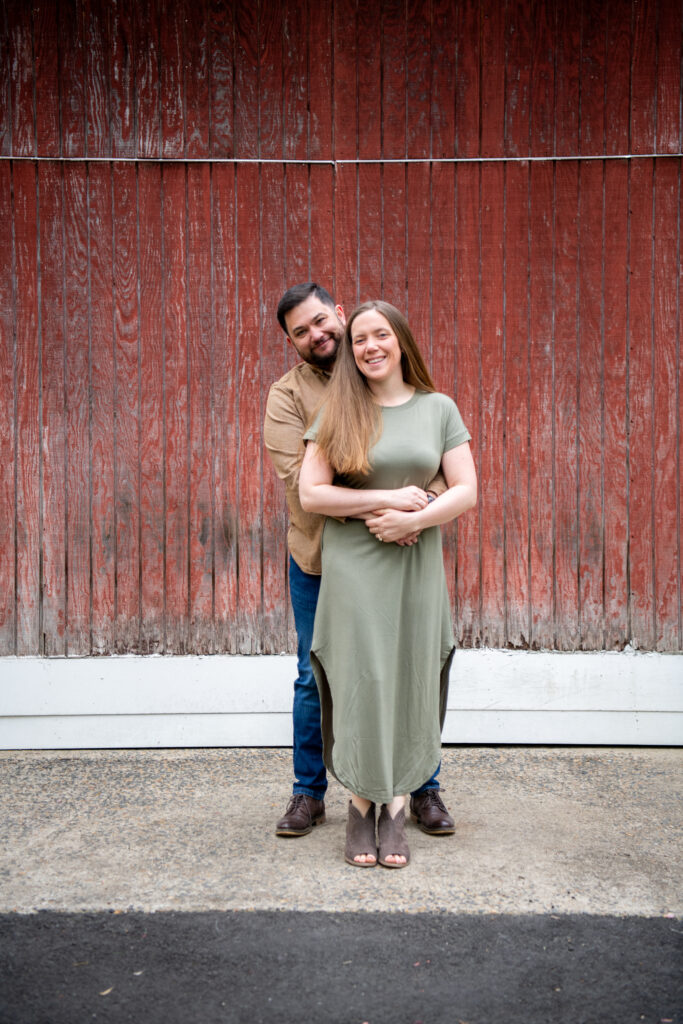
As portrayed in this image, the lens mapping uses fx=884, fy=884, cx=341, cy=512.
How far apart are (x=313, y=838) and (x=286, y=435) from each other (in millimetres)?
1462

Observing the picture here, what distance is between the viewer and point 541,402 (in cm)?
420

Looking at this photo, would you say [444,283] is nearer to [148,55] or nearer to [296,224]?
[296,224]

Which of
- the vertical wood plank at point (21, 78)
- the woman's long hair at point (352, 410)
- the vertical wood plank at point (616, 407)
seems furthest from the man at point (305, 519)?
the vertical wood plank at point (21, 78)

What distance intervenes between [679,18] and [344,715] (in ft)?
11.7

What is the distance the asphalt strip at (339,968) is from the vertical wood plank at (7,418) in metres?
1.89

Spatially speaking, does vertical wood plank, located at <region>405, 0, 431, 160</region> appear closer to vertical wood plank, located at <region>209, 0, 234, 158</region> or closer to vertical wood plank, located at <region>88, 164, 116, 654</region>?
vertical wood plank, located at <region>209, 0, 234, 158</region>

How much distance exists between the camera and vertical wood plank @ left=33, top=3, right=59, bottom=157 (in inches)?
162

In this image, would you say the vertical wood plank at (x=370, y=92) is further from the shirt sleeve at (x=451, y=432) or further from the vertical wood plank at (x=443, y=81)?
the shirt sleeve at (x=451, y=432)

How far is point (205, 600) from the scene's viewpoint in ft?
13.9

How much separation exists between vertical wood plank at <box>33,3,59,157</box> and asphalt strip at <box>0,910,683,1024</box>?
3341 millimetres

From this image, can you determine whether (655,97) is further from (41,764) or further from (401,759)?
(41,764)

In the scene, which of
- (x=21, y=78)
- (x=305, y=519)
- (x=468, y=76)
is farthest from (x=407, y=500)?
(x=21, y=78)

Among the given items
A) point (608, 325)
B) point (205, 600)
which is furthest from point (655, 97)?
point (205, 600)

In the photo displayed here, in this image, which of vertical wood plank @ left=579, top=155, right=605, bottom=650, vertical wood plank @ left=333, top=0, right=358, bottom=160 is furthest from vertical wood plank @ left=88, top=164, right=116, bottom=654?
vertical wood plank @ left=579, top=155, right=605, bottom=650
